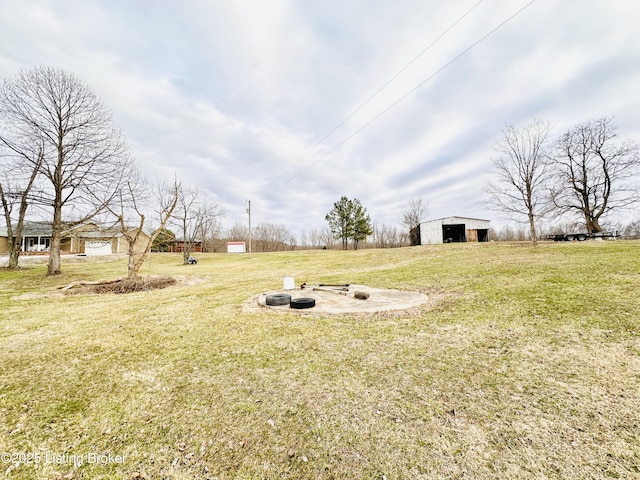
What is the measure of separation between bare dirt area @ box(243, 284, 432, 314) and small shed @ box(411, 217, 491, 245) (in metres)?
25.7

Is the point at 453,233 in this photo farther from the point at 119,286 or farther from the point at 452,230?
the point at 119,286

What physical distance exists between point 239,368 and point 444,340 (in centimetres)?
315

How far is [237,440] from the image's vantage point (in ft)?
6.79

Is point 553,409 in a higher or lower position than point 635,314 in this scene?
Result: lower

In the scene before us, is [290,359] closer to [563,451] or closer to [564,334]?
[563,451]

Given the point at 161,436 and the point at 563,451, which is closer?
the point at 563,451

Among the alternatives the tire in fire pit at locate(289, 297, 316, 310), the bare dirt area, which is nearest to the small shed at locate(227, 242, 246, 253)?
the bare dirt area

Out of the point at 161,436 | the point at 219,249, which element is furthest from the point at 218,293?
the point at 219,249

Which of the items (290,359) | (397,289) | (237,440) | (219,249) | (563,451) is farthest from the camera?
(219,249)

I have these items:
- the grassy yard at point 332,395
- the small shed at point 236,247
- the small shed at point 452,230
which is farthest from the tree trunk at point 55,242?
the small shed at point 452,230

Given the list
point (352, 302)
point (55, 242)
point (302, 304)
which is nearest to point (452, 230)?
point (352, 302)

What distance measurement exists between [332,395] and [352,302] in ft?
12.4

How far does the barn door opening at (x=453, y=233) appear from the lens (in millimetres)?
→ 30844

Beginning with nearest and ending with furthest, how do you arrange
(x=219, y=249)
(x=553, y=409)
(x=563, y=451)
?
(x=563, y=451)
(x=553, y=409)
(x=219, y=249)
